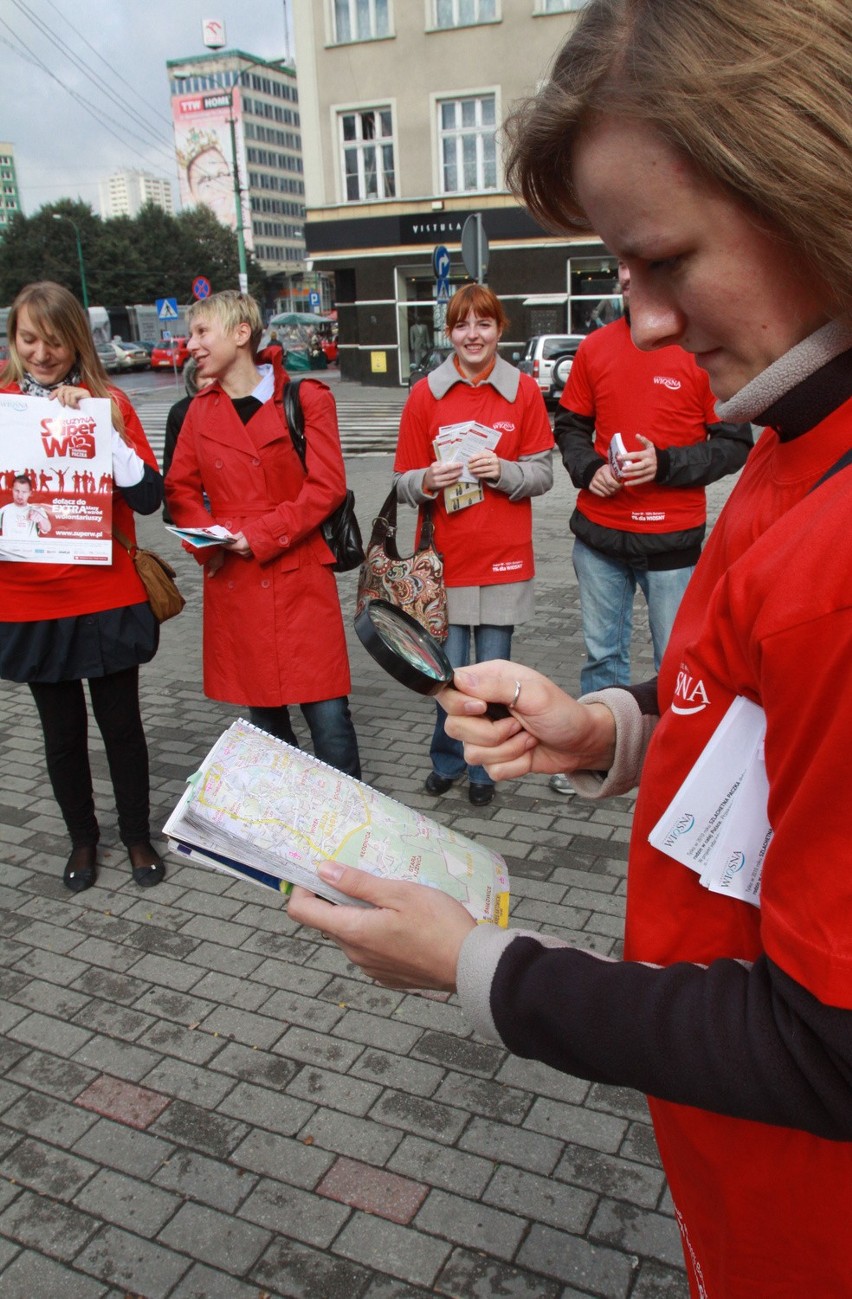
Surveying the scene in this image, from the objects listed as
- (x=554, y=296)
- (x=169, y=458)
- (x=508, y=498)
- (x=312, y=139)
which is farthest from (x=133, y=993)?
(x=312, y=139)

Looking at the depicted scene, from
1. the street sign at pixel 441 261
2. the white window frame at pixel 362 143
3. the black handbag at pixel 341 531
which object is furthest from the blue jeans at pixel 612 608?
the white window frame at pixel 362 143

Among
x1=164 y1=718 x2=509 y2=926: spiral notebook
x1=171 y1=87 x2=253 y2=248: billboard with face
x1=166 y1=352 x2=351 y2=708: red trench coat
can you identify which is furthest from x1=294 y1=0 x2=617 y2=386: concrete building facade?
x1=171 y1=87 x2=253 y2=248: billboard with face

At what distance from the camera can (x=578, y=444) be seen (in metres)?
4.54

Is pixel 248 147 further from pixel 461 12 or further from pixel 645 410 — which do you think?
pixel 645 410

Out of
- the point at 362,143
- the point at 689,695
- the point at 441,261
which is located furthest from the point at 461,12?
the point at 689,695

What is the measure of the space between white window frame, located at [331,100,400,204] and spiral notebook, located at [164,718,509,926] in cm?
3124

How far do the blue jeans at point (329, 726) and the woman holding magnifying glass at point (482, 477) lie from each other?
1.58 feet

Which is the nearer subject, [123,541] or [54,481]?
[54,481]

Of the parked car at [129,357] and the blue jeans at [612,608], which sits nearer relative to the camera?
the blue jeans at [612,608]

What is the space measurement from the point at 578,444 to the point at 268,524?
1428mm

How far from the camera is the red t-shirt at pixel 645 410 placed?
4.22m

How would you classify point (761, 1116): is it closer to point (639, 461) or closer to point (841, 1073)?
point (841, 1073)

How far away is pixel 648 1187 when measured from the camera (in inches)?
98.7

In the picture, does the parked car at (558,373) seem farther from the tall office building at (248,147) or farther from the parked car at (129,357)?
the tall office building at (248,147)
